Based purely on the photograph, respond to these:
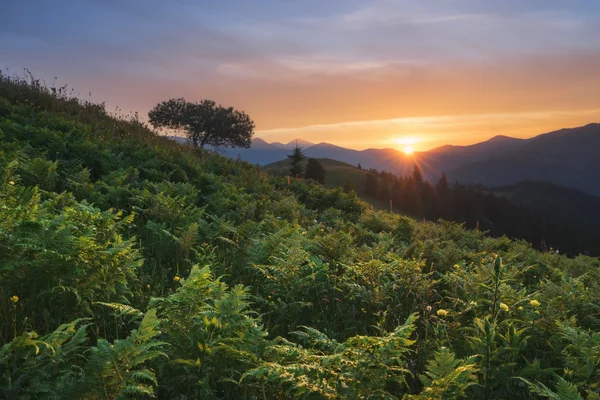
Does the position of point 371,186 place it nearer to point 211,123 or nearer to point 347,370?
point 211,123

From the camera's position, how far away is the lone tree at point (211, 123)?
64.1m

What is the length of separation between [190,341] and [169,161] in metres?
11.5

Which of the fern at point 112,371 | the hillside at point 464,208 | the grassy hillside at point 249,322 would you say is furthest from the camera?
the hillside at point 464,208

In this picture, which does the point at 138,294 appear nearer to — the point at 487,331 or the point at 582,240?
the point at 487,331

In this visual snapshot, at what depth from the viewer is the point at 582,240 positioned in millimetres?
129125

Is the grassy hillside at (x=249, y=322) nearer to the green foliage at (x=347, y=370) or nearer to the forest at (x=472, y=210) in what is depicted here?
the green foliage at (x=347, y=370)

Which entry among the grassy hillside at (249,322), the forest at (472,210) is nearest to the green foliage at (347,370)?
the grassy hillside at (249,322)

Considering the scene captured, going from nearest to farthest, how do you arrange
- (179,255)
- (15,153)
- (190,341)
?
(190,341) → (179,255) → (15,153)

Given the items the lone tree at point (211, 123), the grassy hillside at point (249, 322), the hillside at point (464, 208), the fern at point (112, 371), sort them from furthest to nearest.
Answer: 1. the hillside at point (464, 208)
2. the lone tree at point (211, 123)
3. the grassy hillside at point (249, 322)
4. the fern at point (112, 371)

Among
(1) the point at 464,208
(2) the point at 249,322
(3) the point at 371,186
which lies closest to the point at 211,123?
(3) the point at 371,186

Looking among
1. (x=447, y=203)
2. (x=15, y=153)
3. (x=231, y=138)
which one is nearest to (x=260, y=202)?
(x=15, y=153)

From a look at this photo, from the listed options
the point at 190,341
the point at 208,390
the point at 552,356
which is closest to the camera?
the point at 208,390

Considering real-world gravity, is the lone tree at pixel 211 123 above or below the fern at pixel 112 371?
above

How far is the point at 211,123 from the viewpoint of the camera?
Result: 6406 centimetres
